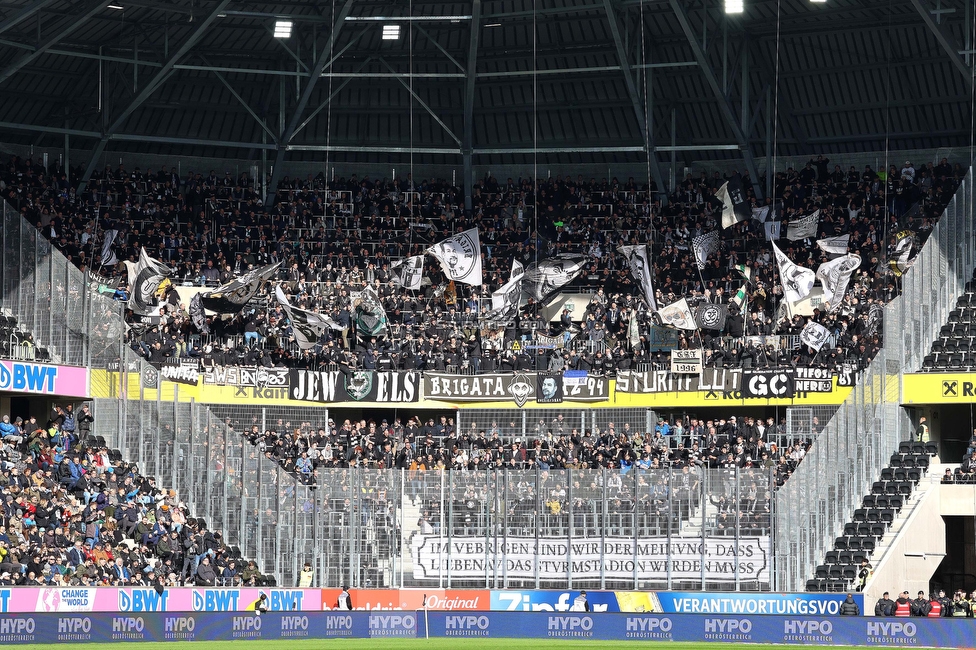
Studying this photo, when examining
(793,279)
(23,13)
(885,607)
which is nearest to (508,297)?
(793,279)

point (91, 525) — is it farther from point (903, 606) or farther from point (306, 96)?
point (903, 606)

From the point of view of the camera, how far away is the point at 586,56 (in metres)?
54.6

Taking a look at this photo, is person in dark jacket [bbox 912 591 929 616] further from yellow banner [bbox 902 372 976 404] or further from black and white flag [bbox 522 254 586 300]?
black and white flag [bbox 522 254 586 300]

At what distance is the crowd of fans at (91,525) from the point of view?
120 ft

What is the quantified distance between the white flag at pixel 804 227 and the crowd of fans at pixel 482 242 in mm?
344

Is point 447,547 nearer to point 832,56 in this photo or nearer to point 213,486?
point 213,486

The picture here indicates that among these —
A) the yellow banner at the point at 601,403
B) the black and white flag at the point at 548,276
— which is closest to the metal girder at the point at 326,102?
the black and white flag at the point at 548,276

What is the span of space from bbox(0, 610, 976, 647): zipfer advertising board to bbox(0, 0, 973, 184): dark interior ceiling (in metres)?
18.2

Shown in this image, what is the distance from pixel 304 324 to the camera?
50.0 meters

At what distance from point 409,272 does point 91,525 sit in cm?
1727

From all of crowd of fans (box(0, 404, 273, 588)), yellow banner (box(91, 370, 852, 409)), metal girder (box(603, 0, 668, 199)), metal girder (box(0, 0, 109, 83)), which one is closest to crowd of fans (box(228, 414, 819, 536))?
yellow banner (box(91, 370, 852, 409))

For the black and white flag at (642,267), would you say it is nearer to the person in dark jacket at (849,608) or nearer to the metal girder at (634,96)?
the metal girder at (634,96)

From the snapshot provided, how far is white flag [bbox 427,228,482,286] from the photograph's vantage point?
2089 inches

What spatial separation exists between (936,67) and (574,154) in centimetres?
1365
